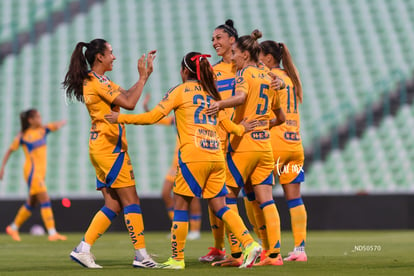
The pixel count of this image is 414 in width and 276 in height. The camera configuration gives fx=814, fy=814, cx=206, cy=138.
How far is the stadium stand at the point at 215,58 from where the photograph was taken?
17.0 meters

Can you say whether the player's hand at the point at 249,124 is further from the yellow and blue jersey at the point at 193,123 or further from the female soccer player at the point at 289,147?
the female soccer player at the point at 289,147

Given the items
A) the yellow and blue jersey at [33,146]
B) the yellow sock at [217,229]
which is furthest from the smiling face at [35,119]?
the yellow sock at [217,229]

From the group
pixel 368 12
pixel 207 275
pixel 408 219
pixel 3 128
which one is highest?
pixel 368 12

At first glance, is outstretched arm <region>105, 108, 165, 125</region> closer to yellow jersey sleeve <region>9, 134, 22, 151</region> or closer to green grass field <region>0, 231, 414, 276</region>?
green grass field <region>0, 231, 414, 276</region>

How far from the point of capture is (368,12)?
70.4 feet

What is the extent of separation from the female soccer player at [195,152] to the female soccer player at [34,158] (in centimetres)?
635

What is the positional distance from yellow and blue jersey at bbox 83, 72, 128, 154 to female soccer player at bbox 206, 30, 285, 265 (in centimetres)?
104

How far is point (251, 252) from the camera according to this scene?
22.3 feet

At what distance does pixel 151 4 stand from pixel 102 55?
15.0 metres

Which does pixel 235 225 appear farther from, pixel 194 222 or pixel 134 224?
pixel 194 222

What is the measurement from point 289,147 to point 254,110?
2.93 ft

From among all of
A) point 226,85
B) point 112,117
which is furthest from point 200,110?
point 226,85

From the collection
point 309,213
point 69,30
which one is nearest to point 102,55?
point 309,213

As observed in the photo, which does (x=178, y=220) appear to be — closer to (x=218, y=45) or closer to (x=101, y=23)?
(x=218, y=45)
